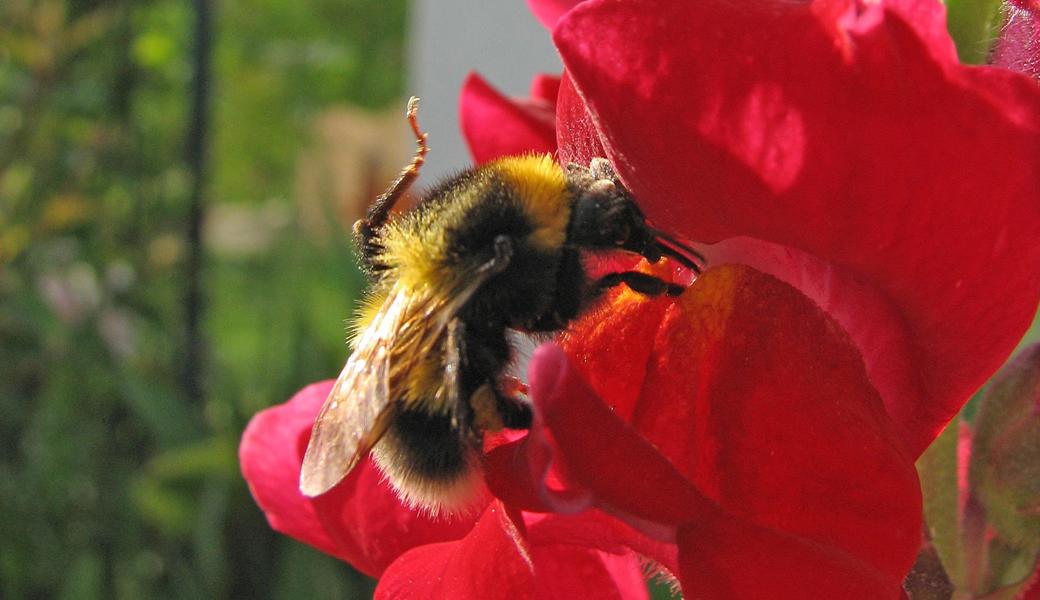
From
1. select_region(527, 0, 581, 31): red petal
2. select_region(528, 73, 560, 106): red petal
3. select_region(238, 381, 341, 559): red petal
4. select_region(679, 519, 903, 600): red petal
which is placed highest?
select_region(527, 0, 581, 31): red petal

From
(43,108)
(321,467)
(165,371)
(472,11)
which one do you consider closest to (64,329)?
(165,371)

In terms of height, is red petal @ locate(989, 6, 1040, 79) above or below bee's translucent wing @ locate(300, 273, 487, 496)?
above

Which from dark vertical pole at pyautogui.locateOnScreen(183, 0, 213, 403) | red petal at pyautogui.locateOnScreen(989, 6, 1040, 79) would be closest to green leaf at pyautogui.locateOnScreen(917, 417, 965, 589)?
red petal at pyautogui.locateOnScreen(989, 6, 1040, 79)

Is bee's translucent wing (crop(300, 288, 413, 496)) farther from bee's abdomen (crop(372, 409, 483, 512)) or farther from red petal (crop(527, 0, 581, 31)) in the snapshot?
red petal (crop(527, 0, 581, 31))

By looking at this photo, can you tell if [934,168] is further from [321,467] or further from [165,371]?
[165,371]

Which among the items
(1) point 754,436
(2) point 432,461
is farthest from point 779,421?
(2) point 432,461

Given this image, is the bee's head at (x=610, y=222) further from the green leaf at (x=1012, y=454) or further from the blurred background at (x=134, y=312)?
the blurred background at (x=134, y=312)
